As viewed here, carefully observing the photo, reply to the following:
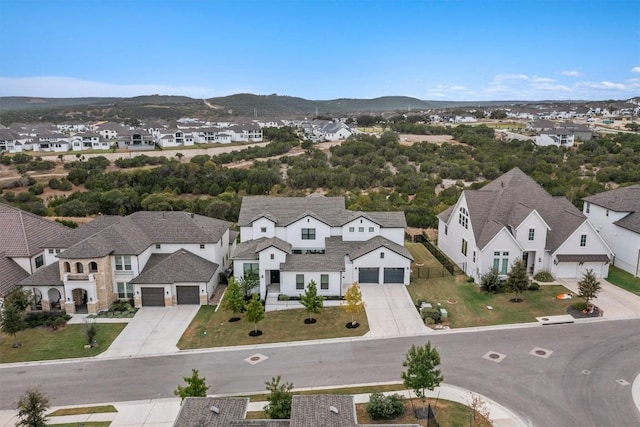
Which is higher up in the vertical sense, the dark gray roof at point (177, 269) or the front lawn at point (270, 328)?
the dark gray roof at point (177, 269)

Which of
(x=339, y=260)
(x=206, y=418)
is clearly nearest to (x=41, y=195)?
(x=339, y=260)

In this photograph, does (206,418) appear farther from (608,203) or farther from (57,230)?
(608,203)

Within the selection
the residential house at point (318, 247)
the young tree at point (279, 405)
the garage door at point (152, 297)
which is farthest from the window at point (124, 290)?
the young tree at point (279, 405)

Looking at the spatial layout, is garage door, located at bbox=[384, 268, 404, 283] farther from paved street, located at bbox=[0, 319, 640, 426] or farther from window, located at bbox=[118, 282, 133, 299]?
window, located at bbox=[118, 282, 133, 299]

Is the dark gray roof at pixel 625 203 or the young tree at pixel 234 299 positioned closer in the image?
the young tree at pixel 234 299

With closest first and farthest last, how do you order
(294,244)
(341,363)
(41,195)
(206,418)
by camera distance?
(206,418) < (341,363) < (294,244) < (41,195)

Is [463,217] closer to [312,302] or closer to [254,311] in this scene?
[312,302]

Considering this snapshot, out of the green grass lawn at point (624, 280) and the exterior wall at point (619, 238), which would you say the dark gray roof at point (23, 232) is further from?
the exterior wall at point (619, 238)
